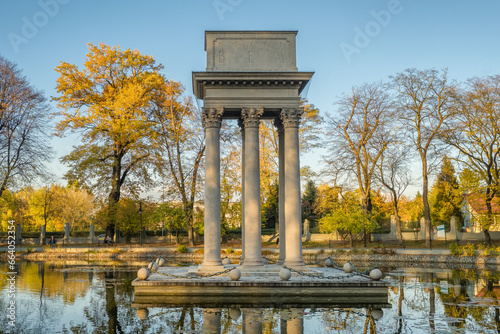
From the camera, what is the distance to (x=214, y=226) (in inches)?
795

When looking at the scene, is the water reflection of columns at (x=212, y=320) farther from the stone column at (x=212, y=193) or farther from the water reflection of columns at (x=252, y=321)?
the stone column at (x=212, y=193)

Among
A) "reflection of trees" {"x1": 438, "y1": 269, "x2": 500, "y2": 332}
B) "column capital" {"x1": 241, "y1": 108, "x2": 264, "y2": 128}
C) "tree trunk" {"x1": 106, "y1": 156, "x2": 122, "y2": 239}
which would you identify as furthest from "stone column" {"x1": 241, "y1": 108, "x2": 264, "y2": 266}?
"tree trunk" {"x1": 106, "y1": 156, "x2": 122, "y2": 239}

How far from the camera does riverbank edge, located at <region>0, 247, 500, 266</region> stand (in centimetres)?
3588

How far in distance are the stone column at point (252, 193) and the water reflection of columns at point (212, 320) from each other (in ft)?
17.4

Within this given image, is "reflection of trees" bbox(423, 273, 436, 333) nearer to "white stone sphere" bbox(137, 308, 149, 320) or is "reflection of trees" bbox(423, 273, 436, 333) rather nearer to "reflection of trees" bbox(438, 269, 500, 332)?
"reflection of trees" bbox(438, 269, 500, 332)

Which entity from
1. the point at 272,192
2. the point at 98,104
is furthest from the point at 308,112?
the point at 98,104

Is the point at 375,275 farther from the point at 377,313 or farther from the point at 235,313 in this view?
the point at 235,313

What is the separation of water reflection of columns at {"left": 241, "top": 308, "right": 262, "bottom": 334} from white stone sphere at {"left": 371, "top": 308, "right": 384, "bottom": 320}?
3622mm

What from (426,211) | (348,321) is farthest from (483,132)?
(348,321)

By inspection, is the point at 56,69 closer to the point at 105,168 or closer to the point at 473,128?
the point at 105,168

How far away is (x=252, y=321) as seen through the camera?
42.2 feet

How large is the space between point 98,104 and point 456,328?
4017 centimetres

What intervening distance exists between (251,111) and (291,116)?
6.20 feet

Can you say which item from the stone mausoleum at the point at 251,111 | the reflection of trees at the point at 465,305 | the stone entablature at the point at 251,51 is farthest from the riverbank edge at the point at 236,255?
the stone entablature at the point at 251,51
